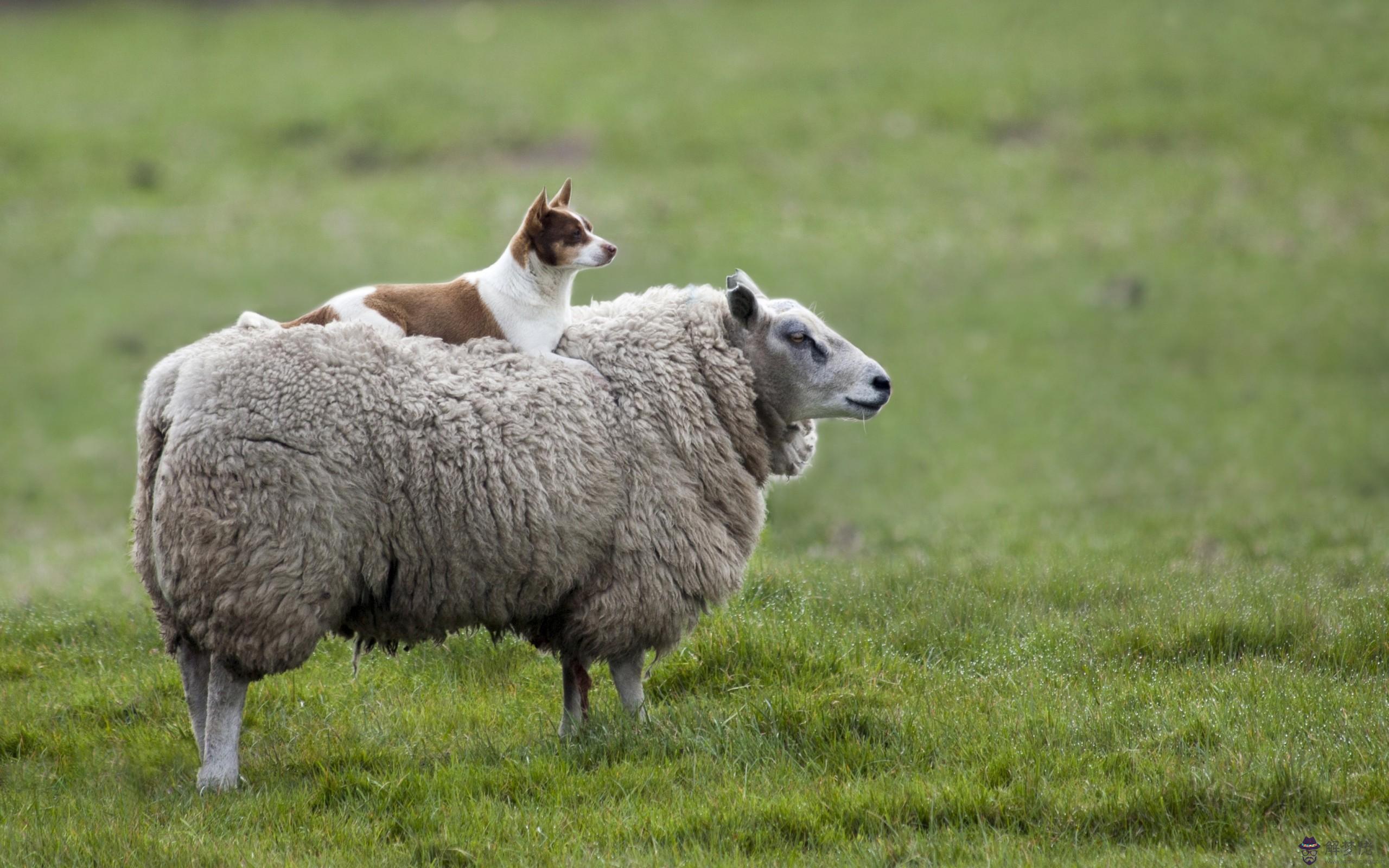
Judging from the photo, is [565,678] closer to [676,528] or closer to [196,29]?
[676,528]

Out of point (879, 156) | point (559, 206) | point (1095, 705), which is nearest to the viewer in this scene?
point (1095, 705)

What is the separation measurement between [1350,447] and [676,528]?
40.3 ft

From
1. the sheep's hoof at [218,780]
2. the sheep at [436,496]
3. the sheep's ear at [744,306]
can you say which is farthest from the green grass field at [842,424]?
the sheep's ear at [744,306]

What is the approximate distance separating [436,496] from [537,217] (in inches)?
67.2

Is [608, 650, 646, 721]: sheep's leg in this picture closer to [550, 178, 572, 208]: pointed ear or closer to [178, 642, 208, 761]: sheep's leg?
[178, 642, 208, 761]: sheep's leg

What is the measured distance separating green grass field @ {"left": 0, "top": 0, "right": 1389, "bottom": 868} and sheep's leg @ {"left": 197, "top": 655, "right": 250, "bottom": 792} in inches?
5.0

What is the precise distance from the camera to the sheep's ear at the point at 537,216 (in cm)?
686

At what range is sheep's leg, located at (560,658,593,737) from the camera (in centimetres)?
638

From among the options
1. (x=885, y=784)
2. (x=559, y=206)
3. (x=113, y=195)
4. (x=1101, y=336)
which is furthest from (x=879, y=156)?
(x=885, y=784)

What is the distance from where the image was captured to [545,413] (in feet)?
20.6

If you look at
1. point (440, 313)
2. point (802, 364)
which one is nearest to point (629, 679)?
point (802, 364)

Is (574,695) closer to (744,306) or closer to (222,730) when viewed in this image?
(222,730)

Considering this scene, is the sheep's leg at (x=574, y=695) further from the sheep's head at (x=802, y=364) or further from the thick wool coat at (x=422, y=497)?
the sheep's head at (x=802, y=364)

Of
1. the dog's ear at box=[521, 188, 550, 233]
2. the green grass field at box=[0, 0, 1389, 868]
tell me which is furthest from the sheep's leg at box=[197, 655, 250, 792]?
the dog's ear at box=[521, 188, 550, 233]
